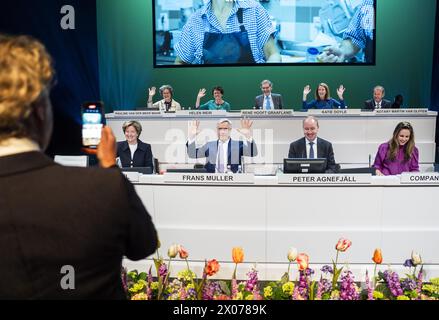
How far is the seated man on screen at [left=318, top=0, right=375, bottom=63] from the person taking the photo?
32.4 feet

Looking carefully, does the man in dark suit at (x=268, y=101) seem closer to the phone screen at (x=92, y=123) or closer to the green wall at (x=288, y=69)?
the green wall at (x=288, y=69)

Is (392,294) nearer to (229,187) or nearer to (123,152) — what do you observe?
(229,187)

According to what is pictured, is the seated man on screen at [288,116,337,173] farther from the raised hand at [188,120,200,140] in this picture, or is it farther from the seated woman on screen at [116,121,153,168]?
the raised hand at [188,120,200,140]

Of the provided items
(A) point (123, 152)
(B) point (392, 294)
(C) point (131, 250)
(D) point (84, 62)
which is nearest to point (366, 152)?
(A) point (123, 152)

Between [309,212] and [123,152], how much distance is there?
2.57 metres

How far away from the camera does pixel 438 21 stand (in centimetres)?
1001

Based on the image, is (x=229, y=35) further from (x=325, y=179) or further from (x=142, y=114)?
(x=325, y=179)

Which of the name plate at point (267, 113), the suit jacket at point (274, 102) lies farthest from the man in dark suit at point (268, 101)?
the name plate at point (267, 113)

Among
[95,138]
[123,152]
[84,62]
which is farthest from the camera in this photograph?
[84,62]

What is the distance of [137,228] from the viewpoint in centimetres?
97

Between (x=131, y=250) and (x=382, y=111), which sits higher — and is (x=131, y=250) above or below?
below

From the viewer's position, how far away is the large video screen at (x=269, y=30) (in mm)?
9961

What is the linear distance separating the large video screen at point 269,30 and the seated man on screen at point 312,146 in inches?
212

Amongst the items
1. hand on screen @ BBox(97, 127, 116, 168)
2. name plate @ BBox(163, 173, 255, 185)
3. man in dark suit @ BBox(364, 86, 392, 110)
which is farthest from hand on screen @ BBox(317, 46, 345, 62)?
hand on screen @ BBox(97, 127, 116, 168)
